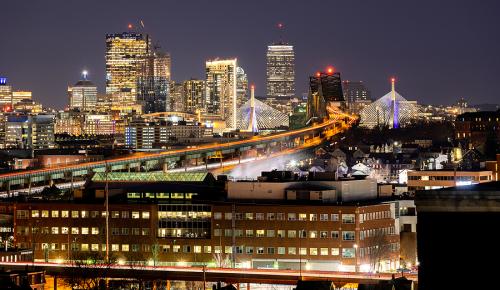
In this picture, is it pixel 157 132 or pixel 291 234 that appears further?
pixel 157 132

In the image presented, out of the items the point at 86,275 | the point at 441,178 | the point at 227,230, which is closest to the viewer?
the point at 86,275

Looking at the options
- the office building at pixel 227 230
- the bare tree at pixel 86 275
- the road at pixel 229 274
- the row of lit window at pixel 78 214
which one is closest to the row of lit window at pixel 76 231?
the office building at pixel 227 230

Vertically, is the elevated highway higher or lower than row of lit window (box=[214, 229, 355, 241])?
higher

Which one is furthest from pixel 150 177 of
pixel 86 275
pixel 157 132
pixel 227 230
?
pixel 157 132

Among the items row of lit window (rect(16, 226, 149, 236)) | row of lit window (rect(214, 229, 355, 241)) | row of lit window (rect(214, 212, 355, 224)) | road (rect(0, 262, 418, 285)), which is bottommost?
road (rect(0, 262, 418, 285))

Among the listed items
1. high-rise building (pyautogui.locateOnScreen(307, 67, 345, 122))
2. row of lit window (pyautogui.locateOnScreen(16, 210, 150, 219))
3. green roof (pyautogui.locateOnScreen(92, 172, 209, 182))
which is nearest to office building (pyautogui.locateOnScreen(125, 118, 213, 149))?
high-rise building (pyautogui.locateOnScreen(307, 67, 345, 122))

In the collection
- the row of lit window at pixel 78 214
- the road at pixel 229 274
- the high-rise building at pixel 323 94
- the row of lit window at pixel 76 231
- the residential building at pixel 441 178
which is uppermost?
the high-rise building at pixel 323 94

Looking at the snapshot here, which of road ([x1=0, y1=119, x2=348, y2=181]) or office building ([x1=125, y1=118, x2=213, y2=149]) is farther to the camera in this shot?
office building ([x1=125, y1=118, x2=213, y2=149])

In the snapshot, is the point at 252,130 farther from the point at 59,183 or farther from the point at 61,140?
the point at 59,183

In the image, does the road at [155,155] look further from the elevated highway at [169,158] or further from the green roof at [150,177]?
the green roof at [150,177]

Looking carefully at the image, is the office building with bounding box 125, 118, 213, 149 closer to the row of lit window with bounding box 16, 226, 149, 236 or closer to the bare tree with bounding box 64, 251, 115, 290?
the row of lit window with bounding box 16, 226, 149, 236

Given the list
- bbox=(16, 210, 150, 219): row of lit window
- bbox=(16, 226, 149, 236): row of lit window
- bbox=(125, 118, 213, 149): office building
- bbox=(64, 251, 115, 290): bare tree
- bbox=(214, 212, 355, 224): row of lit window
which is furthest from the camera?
bbox=(125, 118, 213, 149): office building

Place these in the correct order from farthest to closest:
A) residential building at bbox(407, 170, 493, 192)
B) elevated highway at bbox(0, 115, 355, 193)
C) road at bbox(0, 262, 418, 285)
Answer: elevated highway at bbox(0, 115, 355, 193), residential building at bbox(407, 170, 493, 192), road at bbox(0, 262, 418, 285)

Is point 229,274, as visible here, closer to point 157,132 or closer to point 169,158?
point 169,158
